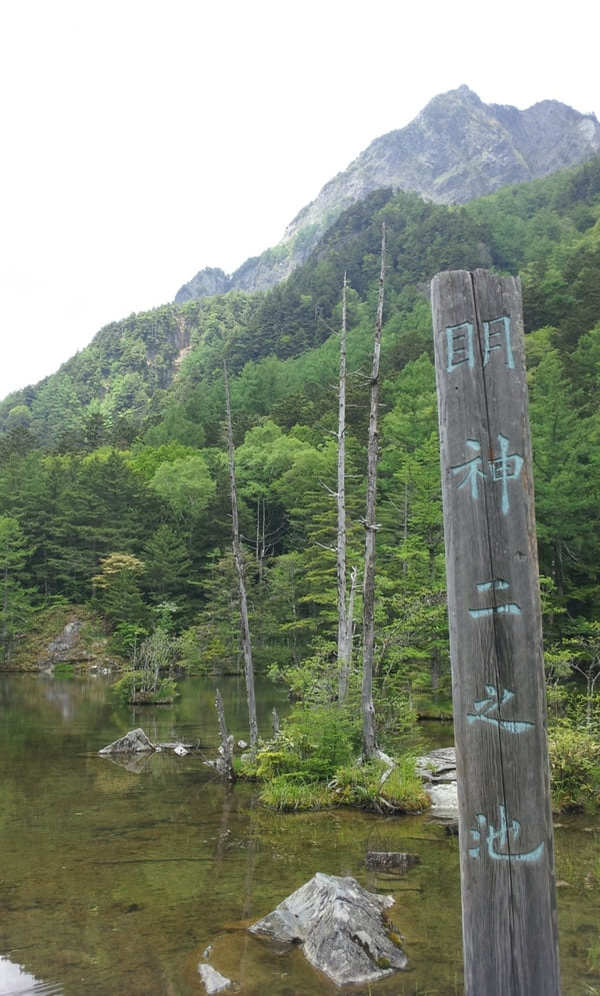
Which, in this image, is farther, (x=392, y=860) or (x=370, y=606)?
(x=370, y=606)

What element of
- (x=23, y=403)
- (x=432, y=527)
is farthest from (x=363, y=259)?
(x=432, y=527)

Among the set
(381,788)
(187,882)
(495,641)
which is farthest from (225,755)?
(495,641)

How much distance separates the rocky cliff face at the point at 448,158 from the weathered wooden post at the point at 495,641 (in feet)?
459

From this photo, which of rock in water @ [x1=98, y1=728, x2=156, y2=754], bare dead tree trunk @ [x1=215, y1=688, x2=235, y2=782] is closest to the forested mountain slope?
bare dead tree trunk @ [x1=215, y1=688, x2=235, y2=782]

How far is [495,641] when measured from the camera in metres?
2.23

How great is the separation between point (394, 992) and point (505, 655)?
135 inches

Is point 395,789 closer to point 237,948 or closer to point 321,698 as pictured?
point 321,698

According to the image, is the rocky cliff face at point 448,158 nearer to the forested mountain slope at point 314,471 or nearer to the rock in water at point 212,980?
the forested mountain slope at point 314,471

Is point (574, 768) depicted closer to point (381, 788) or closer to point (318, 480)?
point (381, 788)

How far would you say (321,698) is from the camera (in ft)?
36.7

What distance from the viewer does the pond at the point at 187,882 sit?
4.67m

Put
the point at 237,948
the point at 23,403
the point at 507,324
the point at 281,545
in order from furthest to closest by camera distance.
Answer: the point at 23,403, the point at 281,545, the point at 237,948, the point at 507,324

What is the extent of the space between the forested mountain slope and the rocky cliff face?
166 ft

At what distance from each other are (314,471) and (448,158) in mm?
131120
